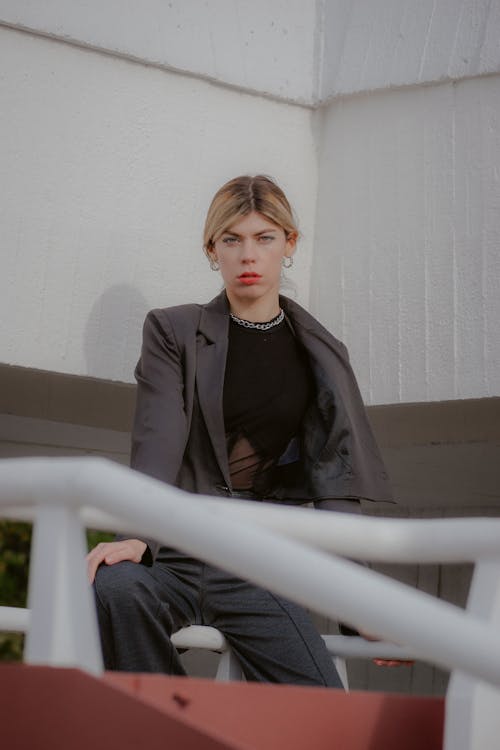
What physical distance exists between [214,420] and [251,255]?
38 centimetres

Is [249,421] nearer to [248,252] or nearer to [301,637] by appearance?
[248,252]

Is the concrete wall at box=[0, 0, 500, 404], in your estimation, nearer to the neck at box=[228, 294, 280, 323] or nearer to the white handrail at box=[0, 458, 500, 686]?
the neck at box=[228, 294, 280, 323]

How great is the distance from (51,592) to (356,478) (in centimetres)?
178

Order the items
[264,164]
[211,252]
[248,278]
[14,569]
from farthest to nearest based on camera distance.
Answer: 1. [14,569]
2. [264,164]
3. [211,252]
4. [248,278]

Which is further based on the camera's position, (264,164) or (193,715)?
(264,164)

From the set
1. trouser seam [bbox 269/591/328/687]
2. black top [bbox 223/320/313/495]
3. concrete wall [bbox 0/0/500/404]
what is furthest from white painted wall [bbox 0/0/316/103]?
trouser seam [bbox 269/591/328/687]

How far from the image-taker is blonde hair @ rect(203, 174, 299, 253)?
2912 mm

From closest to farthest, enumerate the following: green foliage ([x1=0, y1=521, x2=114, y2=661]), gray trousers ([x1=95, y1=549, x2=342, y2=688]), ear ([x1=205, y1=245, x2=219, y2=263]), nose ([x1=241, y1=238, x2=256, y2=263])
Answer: gray trousers ([x1=95, y1=549, x2=342, y2=688]), nose ([x1=241, y1=238, x2=256, y2=263]), ear ([x1=205, y1=245, x2=219, y2=263]), green foliage ([x1=0, y1=521, x2=114, y2=661])

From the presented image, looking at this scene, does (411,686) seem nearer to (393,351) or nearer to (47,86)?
(393,351)

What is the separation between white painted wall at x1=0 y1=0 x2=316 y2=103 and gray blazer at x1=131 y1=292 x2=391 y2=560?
760mm

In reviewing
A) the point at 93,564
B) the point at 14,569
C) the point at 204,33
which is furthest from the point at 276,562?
the point at 14,569

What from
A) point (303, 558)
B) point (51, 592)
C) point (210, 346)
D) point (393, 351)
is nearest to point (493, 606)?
point (303, 558)

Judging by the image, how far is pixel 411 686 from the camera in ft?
12.3

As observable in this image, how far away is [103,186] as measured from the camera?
3287 mm
